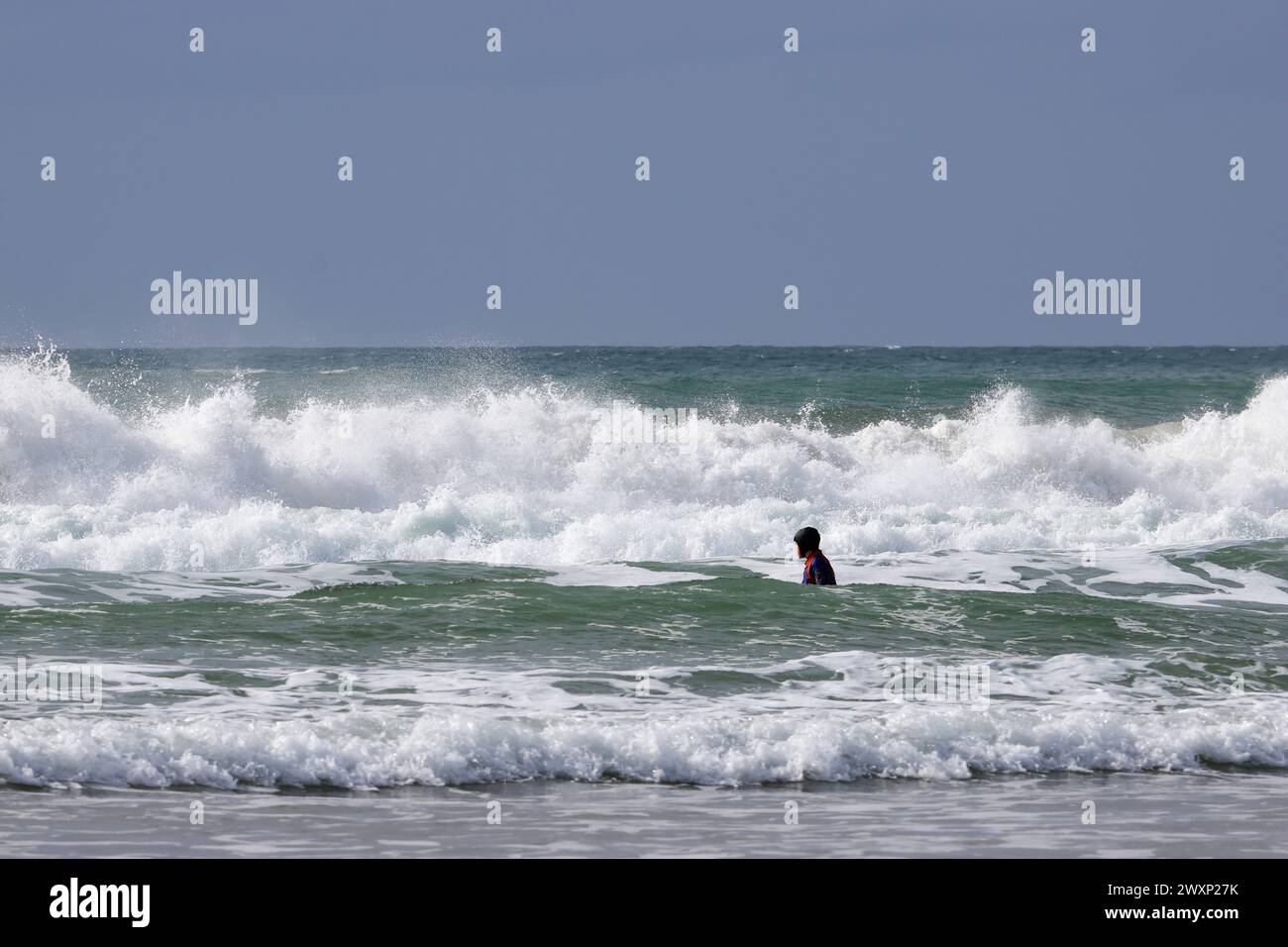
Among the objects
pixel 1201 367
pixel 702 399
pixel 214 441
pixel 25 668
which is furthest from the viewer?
pixel 1201 367

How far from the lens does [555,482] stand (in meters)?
24.1

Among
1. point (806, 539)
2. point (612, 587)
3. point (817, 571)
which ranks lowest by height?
point (612, 587)

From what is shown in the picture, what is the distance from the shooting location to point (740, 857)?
22.3ft

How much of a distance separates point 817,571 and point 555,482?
34.8 feet

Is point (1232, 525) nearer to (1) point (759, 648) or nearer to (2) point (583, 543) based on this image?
(2) point (583, 543)

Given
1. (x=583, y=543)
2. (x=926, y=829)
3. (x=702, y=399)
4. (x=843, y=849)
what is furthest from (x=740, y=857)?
(x=702, y=399)

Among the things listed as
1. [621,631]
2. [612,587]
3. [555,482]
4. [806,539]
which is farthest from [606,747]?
[555,482]

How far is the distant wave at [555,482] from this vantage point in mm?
18516

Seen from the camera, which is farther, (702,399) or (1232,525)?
(702,399)

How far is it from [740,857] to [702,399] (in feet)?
96.5

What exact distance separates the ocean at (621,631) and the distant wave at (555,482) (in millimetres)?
69

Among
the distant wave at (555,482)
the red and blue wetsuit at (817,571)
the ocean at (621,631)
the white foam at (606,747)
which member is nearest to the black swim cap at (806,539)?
the red and blue wetsuit at (817,571)

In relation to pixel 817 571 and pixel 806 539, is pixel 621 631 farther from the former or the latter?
pixel 817 571

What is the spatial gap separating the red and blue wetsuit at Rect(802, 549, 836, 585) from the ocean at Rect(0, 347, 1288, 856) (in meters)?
0.27
